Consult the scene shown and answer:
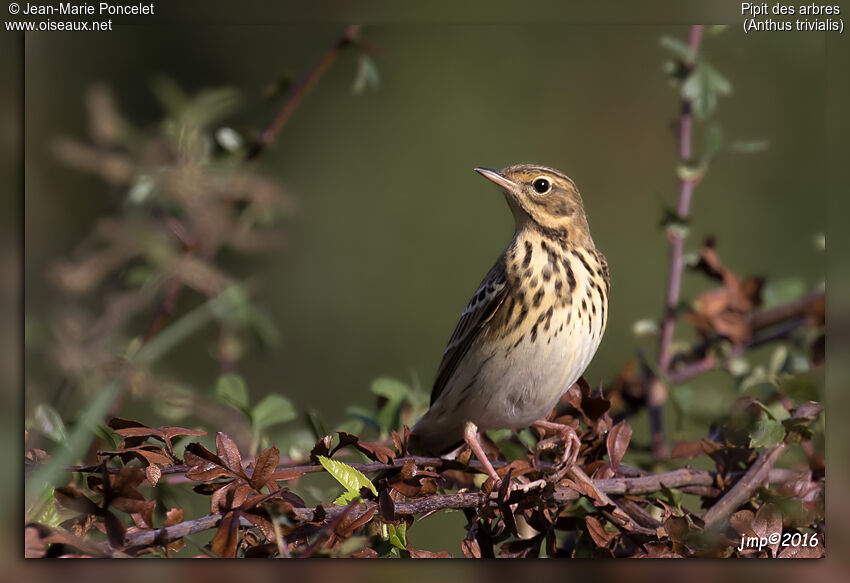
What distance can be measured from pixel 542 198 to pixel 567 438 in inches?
37.4

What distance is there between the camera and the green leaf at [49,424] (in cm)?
Answer: 182

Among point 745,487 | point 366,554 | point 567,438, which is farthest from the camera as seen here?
point 567,438

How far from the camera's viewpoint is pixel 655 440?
Answer: 98.3 inches

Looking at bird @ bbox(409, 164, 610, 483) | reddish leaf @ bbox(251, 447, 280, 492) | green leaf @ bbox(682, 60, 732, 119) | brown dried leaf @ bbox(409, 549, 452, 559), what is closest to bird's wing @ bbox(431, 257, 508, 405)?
bird @ bbox(409, 164, 610, 483)

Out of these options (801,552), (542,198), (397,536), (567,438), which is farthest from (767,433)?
(542,198)

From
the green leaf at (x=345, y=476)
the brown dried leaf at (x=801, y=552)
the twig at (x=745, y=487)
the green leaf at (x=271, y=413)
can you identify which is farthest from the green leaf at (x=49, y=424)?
the brown dried leaf at (x=801, y=552)

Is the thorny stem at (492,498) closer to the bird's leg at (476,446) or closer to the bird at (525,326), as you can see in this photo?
the bird's leg at (476,446)

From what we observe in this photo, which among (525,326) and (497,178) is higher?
(497,178)

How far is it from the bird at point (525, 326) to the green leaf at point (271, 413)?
0.47 metres

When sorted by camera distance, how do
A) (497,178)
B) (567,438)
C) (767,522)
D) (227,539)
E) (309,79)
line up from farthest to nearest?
(497,178) < (309,79) < (567,438) < (767,522) < (227,539)

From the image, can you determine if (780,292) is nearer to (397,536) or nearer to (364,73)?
(364,73)

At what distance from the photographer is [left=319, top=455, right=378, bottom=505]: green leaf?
63.9 inches

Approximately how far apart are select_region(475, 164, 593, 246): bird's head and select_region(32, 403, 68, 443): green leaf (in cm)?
144

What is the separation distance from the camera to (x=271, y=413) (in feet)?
6.97
